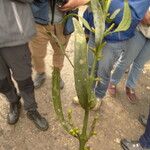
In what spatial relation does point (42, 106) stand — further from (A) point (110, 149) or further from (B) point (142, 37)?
(B) point (142, 37)

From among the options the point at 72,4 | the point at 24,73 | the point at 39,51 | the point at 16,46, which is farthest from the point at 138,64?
the point at 16,46

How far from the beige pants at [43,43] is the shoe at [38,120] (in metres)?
Result: 0.51

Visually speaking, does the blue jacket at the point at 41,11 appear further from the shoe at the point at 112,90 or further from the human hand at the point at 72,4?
the shoe at the point at 112,90

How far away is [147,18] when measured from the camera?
2473 millimetres

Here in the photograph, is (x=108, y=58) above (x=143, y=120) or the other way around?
above

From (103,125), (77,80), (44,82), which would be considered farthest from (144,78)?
(77,80)

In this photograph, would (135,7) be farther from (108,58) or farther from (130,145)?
(130,145)

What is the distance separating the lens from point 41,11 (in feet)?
8.13

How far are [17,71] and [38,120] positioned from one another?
706 millimetres

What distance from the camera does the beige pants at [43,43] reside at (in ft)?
8.93

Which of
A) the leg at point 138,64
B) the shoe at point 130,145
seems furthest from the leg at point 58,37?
the shoe at point 130,145

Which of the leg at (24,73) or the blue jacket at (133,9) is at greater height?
the blue jacket at (133,9)

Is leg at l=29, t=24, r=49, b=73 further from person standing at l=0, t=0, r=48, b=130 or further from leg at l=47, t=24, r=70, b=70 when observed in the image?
person standing at l=0, t=0, r=48, b=130

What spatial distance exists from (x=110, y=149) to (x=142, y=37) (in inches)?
42.4
